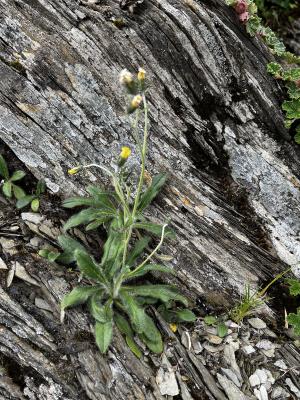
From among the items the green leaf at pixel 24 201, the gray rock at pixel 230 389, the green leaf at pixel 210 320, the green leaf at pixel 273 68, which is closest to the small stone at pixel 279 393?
the gray rock at pixel 230 389

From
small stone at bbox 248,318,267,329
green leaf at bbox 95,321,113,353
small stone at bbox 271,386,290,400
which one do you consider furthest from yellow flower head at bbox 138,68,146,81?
small stone at bbox 271,386,290,400

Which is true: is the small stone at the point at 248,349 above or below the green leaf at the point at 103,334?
above

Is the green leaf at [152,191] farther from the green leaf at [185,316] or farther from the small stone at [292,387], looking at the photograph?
the small stone at [292,387]

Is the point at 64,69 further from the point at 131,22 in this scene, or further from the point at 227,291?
the point at 227,291

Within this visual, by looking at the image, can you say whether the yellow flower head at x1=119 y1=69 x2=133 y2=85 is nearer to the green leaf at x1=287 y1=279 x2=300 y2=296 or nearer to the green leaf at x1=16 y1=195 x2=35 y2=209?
the green leaf at x1=16 y1=195 x2=35 y2=209

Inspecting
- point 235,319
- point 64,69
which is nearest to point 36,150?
point 64,69

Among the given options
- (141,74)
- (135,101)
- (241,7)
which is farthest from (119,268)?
(241,7)
